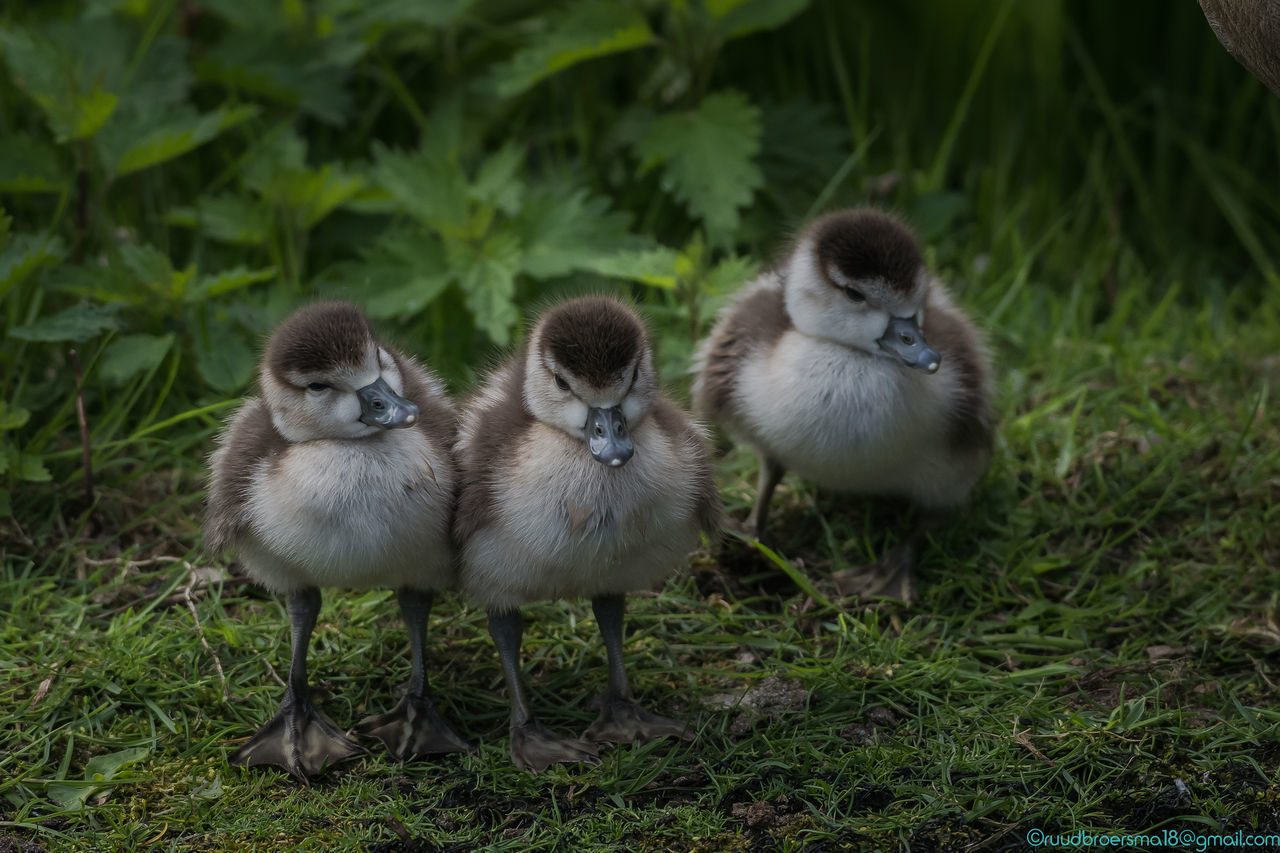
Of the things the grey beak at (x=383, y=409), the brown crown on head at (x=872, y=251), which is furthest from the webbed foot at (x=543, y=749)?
the brown crown on head at (x=872, y=251)

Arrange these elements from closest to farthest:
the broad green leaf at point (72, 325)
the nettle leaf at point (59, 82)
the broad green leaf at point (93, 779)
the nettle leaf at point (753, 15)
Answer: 1. the broad green leaf at point (93, 779)
2. the broad green leaf at point (72, 325)
3. the nettle leaf at point (59, 82)
4. the nettle leaf at point (753, 15)

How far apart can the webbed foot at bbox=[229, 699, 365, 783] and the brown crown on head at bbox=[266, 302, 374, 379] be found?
919 mm

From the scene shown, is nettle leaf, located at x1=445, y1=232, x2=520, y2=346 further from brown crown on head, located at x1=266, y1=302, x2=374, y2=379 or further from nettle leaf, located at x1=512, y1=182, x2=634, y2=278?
brown crown on head, located at x1=266, y1=302, x2=374, y2=379

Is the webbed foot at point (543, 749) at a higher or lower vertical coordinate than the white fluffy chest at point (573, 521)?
lower

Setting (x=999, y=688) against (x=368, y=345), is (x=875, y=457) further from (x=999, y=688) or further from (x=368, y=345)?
(x=368, y=345)

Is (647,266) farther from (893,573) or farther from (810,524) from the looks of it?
(893,573)

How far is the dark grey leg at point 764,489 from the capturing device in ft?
14.9

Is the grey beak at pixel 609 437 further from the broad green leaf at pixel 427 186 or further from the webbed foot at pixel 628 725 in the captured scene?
the broad green leaf at pixel 427 186

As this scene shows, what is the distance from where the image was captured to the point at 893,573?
440 cm

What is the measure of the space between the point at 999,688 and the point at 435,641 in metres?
1.65

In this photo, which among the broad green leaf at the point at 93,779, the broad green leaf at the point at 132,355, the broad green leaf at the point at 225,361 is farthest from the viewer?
the broad green leaf at the point at 225,361

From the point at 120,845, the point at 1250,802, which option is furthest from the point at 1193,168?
the point at 120,845

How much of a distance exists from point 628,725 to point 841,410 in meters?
1.16

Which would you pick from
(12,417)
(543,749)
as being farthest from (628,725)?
(12,417)
